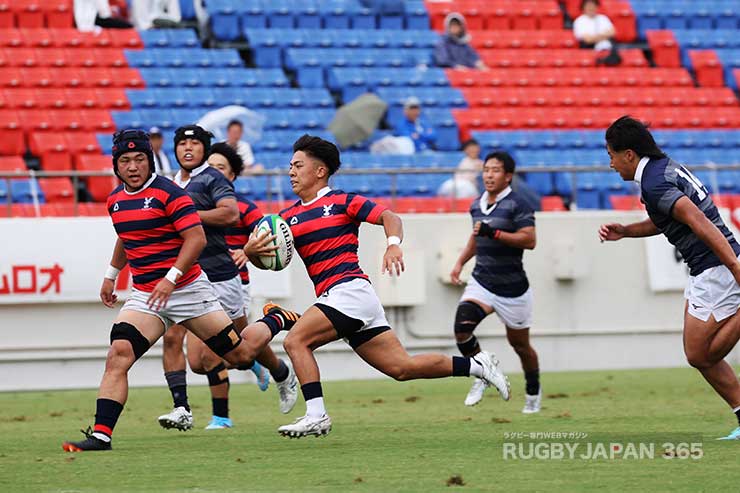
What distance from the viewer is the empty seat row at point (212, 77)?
848 inches

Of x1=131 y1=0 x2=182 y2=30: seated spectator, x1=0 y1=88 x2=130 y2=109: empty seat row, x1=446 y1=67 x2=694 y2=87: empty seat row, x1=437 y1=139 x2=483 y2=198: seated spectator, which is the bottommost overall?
x1=437 y1=139 x2=483 y2=198: seated spectator

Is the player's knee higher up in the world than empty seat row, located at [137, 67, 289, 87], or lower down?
lower down

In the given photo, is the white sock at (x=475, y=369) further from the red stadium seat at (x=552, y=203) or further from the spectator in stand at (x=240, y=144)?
the red stadium seat at (x=552, y=203)

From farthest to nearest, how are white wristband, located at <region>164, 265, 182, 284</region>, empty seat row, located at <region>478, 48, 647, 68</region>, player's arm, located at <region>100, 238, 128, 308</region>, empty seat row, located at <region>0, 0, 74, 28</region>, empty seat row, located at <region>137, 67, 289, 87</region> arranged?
empty seat row, located at <region>478, 48, 647, 68</region>
empty seat row, located at <region>0, 0, 74, 28</region>
empty seat row, located at <region>137, 67, 289, 87</region>
player's arm, located at <region>100, 238, 128, 308</region>
white wristband, located at <region>164, 265, 182, 284</region>

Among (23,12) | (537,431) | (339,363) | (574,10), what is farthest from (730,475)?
(574,10)

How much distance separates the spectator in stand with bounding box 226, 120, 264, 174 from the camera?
17.2 metres

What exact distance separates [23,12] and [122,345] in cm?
1382

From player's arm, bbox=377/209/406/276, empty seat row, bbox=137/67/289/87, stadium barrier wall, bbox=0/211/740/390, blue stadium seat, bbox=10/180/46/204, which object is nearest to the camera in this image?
player's arm, bbox=377/209/406/276

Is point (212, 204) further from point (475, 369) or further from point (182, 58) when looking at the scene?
point (182, 58)

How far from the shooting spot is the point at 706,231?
8750 millimetres

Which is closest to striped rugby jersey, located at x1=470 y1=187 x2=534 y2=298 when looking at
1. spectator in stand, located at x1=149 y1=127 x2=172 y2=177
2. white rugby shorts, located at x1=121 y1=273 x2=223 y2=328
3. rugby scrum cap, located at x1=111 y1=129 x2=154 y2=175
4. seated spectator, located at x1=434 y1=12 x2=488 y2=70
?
white rugby shorts, located at x1=121 y1=273 x2=223 y2=328

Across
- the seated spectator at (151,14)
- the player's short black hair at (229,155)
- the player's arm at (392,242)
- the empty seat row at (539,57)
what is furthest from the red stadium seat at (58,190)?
the empty seat row at (539,57)

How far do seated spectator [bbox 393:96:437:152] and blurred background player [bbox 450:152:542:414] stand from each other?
27.4 ft

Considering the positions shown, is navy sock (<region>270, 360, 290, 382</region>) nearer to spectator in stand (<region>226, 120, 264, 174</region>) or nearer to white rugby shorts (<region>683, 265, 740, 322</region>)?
white rugby shorts (<region>683, 265, 740, 322</region>)
